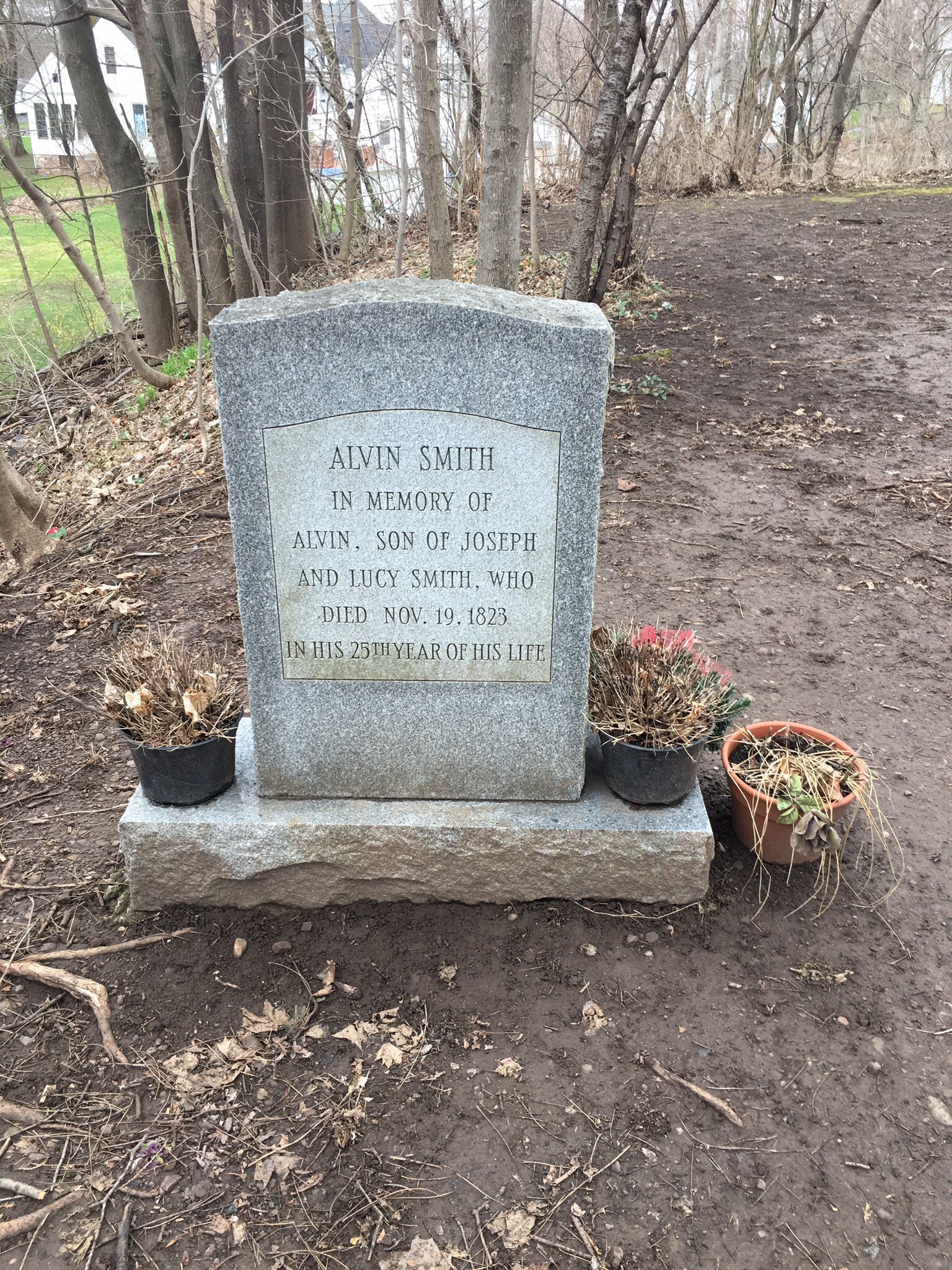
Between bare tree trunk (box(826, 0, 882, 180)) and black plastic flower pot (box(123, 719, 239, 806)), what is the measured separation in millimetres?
15085

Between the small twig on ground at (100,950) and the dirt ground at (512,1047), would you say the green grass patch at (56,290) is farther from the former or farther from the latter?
the dirt ground at (512,1047)

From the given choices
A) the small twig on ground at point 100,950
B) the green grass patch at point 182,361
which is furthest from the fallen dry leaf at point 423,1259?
the green grass patch at point 182,361

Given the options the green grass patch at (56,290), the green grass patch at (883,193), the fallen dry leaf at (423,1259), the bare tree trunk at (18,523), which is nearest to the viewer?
the fallen dry leaf at (423,1259)

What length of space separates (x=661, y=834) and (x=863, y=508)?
3.27 metres

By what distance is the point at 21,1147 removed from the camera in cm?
218

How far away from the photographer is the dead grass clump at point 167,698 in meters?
2.67

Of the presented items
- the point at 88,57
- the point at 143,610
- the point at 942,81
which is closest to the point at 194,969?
the point at 143,610

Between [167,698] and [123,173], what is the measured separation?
8.27 metres

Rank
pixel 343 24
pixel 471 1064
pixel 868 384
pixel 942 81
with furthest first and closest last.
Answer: pixel 942 81
pixel 343 24
pixel 868 384
pixel 471 1064

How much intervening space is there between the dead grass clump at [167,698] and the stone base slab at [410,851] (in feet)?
0.82

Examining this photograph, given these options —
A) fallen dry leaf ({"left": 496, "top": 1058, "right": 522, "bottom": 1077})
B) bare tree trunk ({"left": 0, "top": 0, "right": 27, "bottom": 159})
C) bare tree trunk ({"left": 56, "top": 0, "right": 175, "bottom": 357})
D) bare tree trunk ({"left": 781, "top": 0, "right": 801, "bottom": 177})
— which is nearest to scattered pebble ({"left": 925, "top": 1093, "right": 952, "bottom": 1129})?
fallen dry leaf ({"left": 496, "top": 1058, "right": 522, "bottom": 1077})

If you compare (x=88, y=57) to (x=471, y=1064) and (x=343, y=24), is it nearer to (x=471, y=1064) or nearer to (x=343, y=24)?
(x=343, y=24)

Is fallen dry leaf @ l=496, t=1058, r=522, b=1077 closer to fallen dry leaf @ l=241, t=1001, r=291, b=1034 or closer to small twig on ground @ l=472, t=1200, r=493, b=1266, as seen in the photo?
small twig on ground @ l=472, t=1200, r=493, b=1266

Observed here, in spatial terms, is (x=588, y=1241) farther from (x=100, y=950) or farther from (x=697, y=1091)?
(x=100, y=950)
